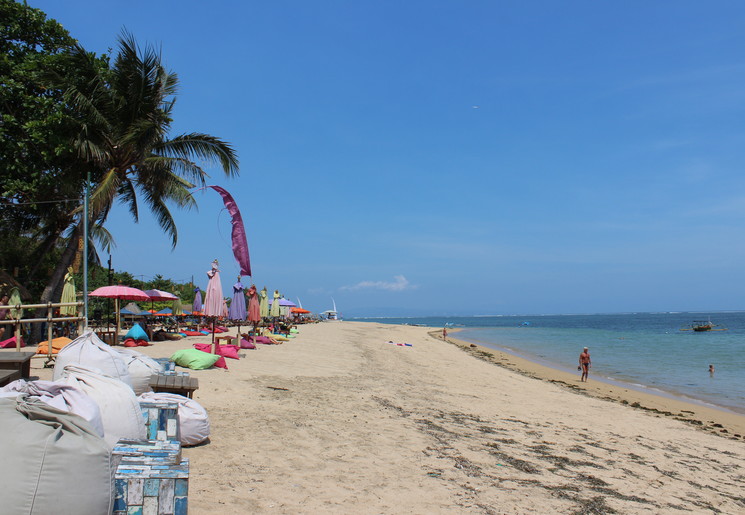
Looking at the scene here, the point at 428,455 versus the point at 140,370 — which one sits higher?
the point at 140,370

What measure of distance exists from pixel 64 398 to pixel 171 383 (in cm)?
237

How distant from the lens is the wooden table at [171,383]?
534 centimetres

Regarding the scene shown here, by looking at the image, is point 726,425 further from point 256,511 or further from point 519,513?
point 256,511

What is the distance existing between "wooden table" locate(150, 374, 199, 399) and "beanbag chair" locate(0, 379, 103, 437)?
2.19 meters

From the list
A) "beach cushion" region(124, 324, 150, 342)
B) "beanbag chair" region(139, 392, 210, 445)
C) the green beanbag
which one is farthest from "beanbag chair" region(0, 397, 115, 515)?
"beach cushion" region(124, 324, 150, 342)

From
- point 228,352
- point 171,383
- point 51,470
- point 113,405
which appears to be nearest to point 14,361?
point 171,383

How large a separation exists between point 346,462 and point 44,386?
3.03 meters

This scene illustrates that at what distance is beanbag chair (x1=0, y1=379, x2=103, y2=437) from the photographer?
2.95 meters

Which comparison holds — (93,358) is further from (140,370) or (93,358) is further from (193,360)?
(193,360)

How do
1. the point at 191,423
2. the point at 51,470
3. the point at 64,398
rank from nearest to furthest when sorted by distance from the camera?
the point at 51,470
the point at 64,398
the point at 191,423

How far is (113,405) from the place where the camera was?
139 inches

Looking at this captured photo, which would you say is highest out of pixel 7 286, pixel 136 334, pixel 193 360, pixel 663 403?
pixel 7 286

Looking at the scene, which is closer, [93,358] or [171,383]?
[93,358]

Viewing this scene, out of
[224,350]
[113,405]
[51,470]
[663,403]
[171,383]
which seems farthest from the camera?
[663,403]
